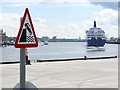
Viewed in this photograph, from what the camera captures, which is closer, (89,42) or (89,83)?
(89,83)

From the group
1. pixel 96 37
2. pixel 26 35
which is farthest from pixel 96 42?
pixel 26 35

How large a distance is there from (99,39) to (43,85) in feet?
358

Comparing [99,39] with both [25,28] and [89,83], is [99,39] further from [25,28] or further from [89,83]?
[25,28]

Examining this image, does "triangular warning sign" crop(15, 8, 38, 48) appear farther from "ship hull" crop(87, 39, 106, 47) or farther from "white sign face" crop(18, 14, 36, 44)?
"ship hull" crop(87, 39, 106, 47)

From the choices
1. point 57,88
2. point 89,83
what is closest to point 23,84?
point 57,88

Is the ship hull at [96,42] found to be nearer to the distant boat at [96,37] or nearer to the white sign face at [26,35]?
the distant boat at [96,37]

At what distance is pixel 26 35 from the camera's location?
17.2 ft

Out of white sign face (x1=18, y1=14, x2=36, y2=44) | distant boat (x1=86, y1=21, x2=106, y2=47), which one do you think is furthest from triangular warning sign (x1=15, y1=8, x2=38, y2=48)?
distant boat (x1=86, y1=21, x2=106, y2=47)

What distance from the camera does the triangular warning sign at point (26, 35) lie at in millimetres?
5184

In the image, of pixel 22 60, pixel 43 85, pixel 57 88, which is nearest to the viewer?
pixel 22 60

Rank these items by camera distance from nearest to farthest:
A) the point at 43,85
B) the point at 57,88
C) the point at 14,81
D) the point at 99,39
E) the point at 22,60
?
the point at 22,60 → the point at 57,88 → the point at 43,85 → the point at 14,81 → the point at 99,39

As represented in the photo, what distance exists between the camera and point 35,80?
556 inches

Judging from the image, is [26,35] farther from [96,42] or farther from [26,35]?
[96,42]

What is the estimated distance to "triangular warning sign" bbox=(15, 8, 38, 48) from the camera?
5.18 metres
